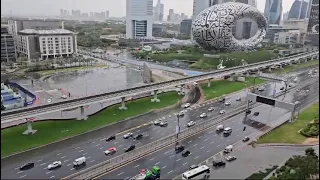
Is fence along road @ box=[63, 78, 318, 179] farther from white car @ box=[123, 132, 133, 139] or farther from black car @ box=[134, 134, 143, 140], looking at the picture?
white car @ box=[123, 132, 133, 139]

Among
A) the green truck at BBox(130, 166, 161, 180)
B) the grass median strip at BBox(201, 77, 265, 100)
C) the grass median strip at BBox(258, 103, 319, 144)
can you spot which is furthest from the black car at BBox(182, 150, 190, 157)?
the grass median strip at BBox(201, 77, 265, 100)

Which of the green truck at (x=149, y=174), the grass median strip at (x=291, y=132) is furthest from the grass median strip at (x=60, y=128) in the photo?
the grass median strip at (x=291, y=132)

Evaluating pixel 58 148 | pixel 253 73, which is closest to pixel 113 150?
pixel 58 148

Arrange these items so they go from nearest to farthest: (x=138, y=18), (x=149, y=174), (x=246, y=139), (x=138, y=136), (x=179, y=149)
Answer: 1. (x=149, y=174)
2. (x=179, y=149)
3. (x=138, y=136)
4. (x=246, y=139)
5. (x=138, y=18)

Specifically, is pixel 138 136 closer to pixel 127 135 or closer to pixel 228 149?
pixel 127 135

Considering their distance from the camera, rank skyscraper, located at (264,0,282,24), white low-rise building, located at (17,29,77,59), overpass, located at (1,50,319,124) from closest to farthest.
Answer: overpass, located at (1,50,319,124)
white low-rise building, located at (17,29,77,59)
skyscraper, located at (264,0,282,24)

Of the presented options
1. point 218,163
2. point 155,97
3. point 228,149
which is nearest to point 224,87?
point 155,97
